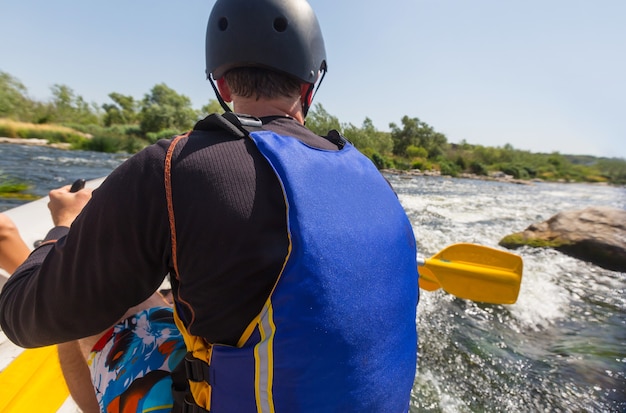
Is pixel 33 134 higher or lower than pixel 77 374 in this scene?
higher

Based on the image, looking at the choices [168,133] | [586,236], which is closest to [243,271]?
[586,236]

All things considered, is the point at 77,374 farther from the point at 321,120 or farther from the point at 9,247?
the point at 321,120

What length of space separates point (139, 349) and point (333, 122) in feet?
26.6

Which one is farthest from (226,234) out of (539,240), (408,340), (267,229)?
(539,240)

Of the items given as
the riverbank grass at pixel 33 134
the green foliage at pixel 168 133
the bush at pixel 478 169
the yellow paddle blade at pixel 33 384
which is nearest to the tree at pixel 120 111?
the green foliage at pixel 168 133

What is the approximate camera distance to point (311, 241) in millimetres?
640

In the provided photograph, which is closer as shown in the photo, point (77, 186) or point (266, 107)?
point (266, 107)

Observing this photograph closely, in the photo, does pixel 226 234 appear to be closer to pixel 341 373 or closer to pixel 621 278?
pixel 341 373

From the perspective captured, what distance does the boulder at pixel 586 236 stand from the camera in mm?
4539

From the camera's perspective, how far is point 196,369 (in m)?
0.75

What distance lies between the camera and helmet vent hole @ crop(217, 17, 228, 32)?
3.57 feet

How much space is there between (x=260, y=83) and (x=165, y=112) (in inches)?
1689

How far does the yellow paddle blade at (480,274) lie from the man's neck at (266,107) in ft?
4.39

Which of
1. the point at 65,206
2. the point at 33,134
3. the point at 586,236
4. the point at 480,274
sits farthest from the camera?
the point at 33,134
